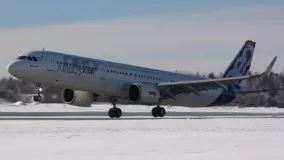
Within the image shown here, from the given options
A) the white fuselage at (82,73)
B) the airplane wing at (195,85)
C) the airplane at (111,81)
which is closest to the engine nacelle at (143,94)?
the airplane at (111,81)

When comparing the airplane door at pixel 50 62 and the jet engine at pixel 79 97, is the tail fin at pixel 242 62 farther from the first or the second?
the airplane door at pixel 50 62

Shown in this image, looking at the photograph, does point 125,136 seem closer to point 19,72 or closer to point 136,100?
point 19,72

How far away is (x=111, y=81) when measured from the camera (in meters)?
46.2

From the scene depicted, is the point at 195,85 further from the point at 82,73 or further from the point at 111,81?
the point at 82,73

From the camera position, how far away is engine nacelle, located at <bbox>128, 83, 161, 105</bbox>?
46562 millimetres

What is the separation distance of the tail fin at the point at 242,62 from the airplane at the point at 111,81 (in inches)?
144

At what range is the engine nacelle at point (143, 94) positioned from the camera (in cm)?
4656

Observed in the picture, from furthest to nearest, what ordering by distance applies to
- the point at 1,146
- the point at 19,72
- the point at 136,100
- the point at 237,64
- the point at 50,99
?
the point at 50,99 → the point at 237,64 → the point at 136,100 → the point at 19,72 → the point at 1,146

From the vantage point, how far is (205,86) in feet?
169

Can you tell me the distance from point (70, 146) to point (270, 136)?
8.48 metres

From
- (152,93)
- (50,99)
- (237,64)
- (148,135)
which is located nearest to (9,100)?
(50,99)

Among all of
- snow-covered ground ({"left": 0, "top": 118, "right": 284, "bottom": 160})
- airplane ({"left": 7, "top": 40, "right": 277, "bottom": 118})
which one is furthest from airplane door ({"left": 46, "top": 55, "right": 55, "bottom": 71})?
snow-covered ground ({"left": 0, "top": 118, "right": 284, "bottom": 160})

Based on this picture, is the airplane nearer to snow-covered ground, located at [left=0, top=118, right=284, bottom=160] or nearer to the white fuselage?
the white fuselage

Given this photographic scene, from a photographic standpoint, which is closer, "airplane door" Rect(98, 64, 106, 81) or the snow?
the snow
